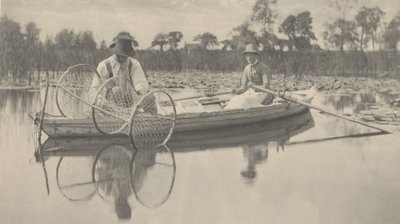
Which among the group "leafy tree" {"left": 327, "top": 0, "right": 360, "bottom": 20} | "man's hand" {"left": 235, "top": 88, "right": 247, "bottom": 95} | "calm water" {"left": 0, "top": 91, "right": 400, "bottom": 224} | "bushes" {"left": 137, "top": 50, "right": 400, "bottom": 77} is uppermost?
"leafy tree" {"left": 327, "top": 0, "right": 360, "bottom": 20}

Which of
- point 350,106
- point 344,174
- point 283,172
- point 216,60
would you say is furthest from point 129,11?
point 350,106

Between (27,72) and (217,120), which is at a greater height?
(27,72)

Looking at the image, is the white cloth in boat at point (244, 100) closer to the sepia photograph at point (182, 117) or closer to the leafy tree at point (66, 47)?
the sepia photograph at point (182, 117)

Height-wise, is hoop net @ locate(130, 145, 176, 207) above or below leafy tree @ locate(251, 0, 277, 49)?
below

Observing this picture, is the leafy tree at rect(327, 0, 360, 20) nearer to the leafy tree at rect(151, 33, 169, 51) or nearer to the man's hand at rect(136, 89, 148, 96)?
the leafy tree at rect(151, 33, 169, 51)

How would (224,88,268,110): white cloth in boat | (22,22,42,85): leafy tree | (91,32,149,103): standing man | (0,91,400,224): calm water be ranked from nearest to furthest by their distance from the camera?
(0,91,400,224): calm water
(22,22,42,85): leafy tree
(91,32,149,103): standing man
(224,88,268,110): white cloth in boat

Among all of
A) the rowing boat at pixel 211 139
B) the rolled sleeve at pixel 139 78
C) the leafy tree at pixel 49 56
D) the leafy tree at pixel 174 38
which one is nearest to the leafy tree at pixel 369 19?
the rowing boat at pixel 211 139

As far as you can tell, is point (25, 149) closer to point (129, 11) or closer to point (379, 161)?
point (129, 11)

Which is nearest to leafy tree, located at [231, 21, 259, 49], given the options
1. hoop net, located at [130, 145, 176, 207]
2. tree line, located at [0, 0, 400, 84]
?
tree line, located at [0, 0, 400, 84]
